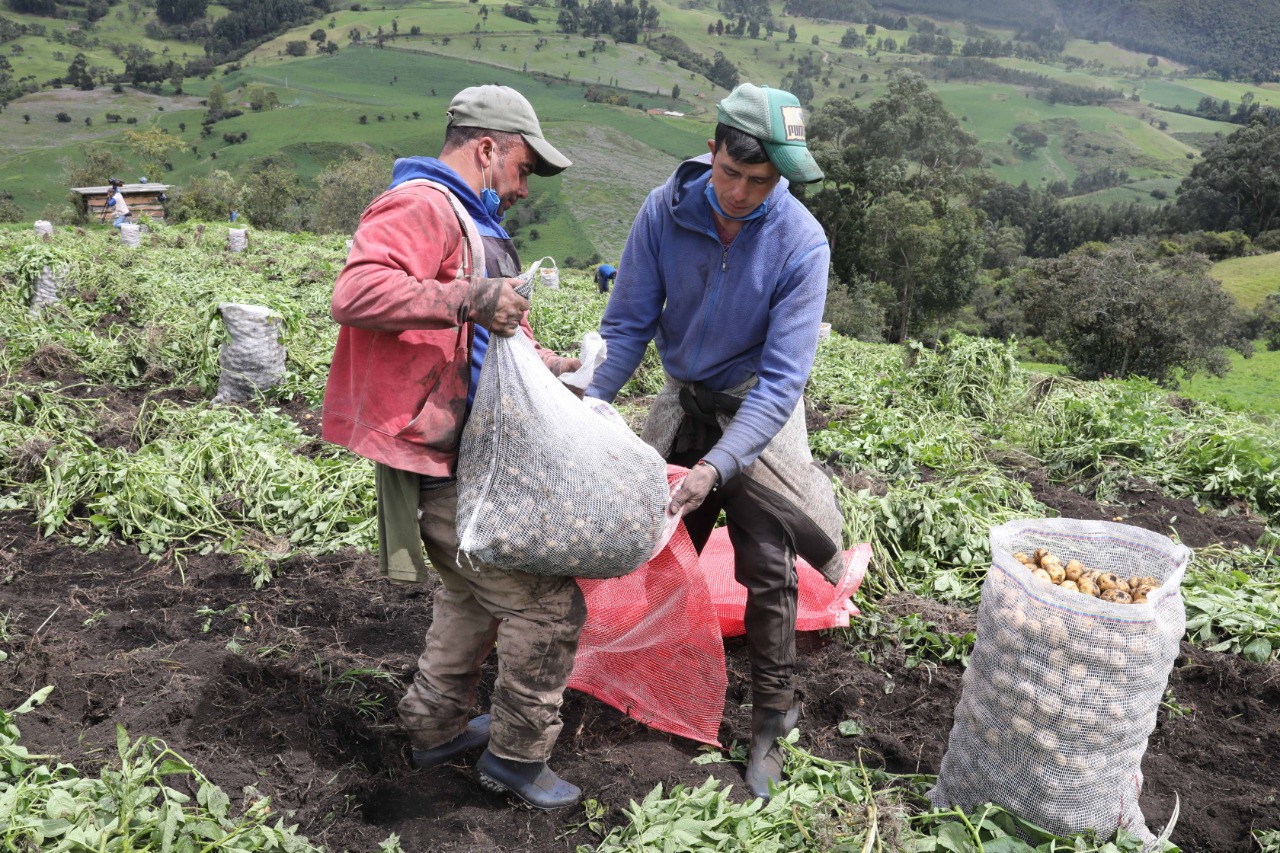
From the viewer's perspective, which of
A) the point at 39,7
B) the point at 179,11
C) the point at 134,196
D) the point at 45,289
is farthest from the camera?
the point at 179,11

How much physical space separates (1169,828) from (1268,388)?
1039 inches

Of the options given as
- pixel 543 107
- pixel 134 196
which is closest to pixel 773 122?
pixel 134 196

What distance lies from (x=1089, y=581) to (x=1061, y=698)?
0.29m

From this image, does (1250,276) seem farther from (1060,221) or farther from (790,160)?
(790,160)

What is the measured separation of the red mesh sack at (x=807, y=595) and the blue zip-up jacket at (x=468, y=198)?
53.0 inches

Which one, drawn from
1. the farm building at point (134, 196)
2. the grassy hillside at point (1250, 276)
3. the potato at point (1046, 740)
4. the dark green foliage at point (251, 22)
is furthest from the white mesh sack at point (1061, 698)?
the dark green foliage at point (251, 22)

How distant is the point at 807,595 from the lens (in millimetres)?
3273

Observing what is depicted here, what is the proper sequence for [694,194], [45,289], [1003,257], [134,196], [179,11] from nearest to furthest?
[694,194] → [45,289] → [134,196] → [1003,257] → [179,11]

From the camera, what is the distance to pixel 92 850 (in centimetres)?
169

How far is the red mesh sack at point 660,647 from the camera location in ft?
8.45

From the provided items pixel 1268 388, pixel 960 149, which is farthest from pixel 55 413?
pixel 960 149

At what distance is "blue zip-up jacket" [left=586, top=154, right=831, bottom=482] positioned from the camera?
7.52 feet

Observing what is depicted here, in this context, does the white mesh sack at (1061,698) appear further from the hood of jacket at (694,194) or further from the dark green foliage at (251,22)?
the dark green foliage at (251,22)

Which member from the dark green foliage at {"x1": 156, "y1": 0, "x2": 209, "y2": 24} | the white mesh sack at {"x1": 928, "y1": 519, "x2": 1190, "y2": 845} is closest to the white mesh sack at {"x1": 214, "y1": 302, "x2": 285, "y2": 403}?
the white mesh sack at {"x1": 928, "y1": 519, "x2": 1190, "y2": 845}
